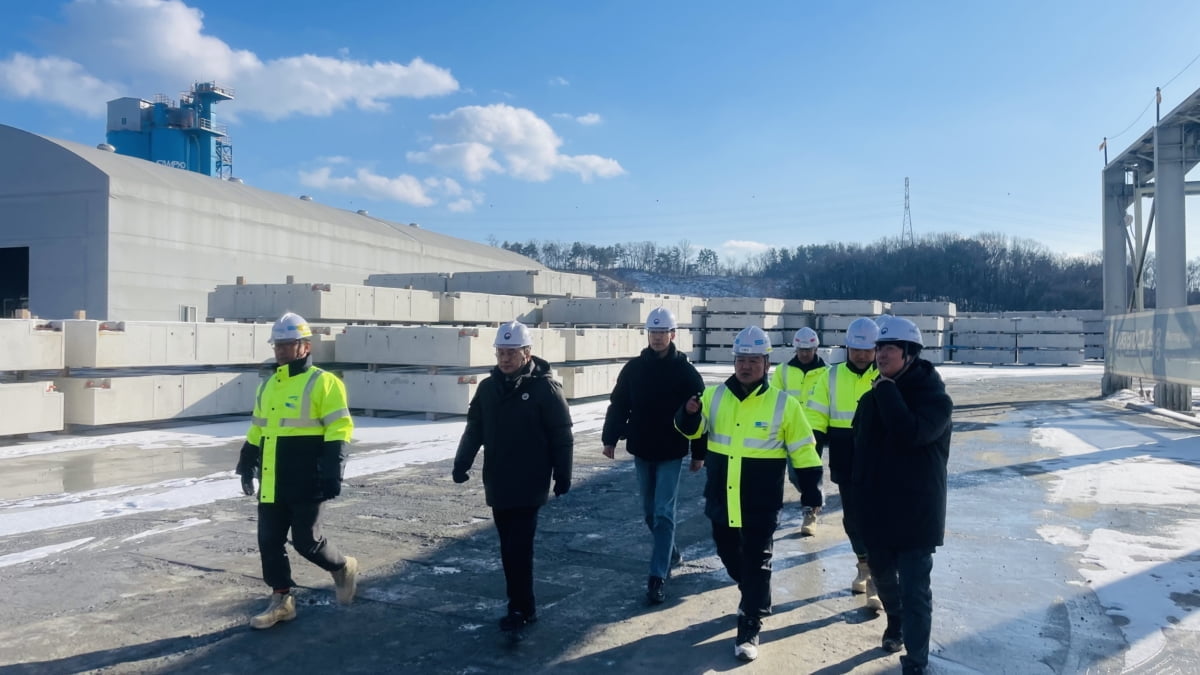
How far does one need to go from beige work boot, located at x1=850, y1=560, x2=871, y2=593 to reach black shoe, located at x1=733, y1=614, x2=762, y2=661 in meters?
1.34

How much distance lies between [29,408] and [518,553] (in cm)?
992

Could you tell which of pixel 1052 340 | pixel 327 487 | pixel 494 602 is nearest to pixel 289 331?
pixel 327 487

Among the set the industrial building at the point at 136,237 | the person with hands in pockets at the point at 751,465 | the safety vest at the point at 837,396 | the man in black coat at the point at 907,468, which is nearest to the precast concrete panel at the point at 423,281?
the industrial building at the point at 136,237

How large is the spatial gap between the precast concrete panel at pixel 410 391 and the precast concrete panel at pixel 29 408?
4.59 metres

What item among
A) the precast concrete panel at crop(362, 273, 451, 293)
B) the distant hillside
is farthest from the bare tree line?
the precast concrete panel at crop(362, 273, 451, 293)

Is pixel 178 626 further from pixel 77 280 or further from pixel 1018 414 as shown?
pixel 77 280

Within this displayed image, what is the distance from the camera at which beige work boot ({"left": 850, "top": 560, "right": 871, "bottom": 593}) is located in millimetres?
5344

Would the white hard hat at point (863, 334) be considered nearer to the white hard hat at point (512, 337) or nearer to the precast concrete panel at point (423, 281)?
the white hard hat at point (512, 337)

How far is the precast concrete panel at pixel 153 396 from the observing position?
12031 mm

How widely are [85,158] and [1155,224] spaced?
26310 millimetres

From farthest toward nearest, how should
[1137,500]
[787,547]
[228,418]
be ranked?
[228,418]
[1137,500]
[787,547]

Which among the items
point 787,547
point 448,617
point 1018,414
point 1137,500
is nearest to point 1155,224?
point 1018,414

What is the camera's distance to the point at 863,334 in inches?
206

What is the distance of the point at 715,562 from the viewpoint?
6.09 meters
